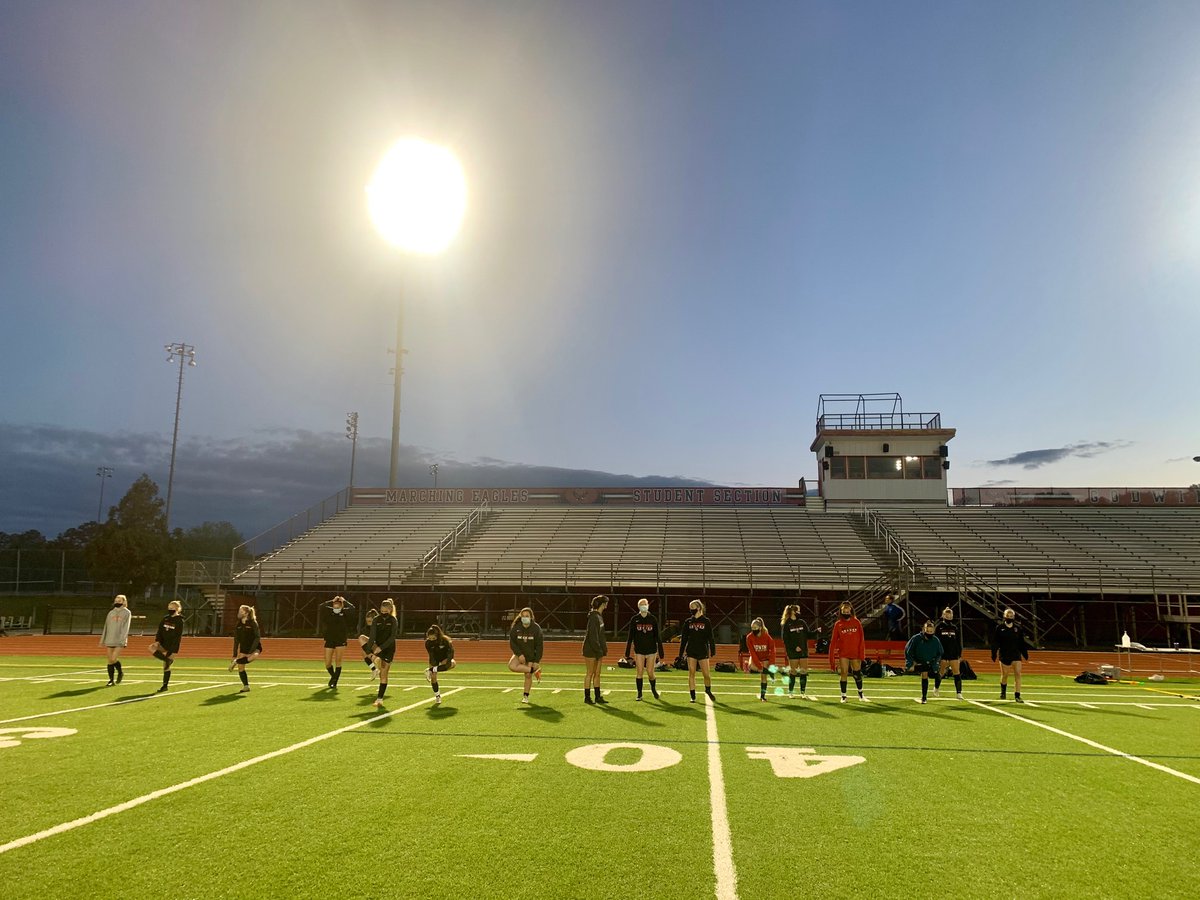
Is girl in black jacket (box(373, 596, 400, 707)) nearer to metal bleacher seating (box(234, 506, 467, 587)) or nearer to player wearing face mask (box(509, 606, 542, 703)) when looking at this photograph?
player wearing face mask (box(509, 606, 542, 703))

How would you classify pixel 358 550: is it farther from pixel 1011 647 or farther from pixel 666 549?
pixel 1011 647

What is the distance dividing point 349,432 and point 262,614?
126 feet

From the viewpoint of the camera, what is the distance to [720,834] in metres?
5.83

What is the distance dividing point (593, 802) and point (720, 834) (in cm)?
138

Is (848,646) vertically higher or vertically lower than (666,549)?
lower

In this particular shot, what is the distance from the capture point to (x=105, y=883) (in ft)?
15.7

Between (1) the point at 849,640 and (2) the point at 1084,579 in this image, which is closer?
(1) the point at 849,640

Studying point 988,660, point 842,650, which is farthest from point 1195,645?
point 842,650

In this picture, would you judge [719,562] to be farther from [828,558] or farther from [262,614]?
[262,614]

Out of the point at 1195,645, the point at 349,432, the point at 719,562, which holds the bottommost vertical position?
the point at 1195,645

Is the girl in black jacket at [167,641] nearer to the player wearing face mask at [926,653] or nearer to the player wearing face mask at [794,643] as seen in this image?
the player wearing face mask at [794,643]

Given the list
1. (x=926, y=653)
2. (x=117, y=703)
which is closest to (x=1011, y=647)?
(x=926, y=653)

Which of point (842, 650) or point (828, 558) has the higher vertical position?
point (828, 558)

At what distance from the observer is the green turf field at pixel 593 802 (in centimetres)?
496
